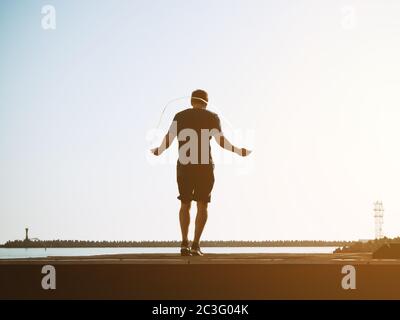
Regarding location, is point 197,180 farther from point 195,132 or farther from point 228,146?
point 228,146

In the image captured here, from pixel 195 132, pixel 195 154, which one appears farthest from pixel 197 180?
pixel 195 132

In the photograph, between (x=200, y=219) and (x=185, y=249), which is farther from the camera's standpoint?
(x=200, y=219)

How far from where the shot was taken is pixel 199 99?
11.1m

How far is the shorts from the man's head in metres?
0.96

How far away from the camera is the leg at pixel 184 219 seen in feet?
35.6

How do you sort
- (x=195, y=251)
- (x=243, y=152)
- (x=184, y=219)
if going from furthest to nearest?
(x=243, y=152), (x=184, y=219), (x=195, y=251)

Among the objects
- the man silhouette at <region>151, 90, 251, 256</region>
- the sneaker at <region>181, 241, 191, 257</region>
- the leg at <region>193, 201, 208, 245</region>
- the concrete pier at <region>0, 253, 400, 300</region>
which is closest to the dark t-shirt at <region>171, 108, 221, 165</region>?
the man silhouette at <region>151, 90, 251, 256</region>

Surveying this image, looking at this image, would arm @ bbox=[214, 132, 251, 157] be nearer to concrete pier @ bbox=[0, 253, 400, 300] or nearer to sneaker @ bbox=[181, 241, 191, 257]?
sneaker @ bbox=[181, 241, 191, 257]

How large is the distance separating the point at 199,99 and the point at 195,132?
1.71ft

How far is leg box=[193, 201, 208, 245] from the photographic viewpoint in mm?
10758
